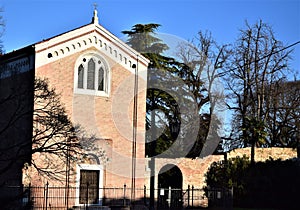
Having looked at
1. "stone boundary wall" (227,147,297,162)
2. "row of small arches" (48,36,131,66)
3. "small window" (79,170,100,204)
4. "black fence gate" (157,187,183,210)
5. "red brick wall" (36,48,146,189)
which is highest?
"row of small arches" (48,36,131,66)

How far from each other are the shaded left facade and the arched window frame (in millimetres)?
2271

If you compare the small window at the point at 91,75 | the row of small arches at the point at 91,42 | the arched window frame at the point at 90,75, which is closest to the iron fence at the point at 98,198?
the arched window frame at the point at 90,75

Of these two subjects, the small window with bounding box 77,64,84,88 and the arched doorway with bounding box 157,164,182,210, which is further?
the arched doorway with bounding box 157,164,182,210

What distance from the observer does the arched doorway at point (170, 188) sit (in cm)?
2661

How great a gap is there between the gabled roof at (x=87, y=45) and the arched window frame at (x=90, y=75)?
490 millimetres

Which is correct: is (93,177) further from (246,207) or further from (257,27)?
(257,27)

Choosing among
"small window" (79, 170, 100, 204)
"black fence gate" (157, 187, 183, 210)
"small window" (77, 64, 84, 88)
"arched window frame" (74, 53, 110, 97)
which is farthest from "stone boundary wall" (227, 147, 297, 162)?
"small window" (77, 64, 84, 88)

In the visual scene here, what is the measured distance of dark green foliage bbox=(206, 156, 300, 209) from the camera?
2917cm

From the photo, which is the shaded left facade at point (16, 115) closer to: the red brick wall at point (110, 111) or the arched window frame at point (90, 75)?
the red brick wall at point (110, 111)

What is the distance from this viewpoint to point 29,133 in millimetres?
22016

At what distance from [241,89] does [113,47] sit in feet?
54.6

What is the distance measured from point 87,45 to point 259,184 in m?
13.5

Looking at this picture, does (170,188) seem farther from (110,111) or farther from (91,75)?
(91,75)

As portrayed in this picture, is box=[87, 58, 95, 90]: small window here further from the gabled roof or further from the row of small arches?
the row of small arches
